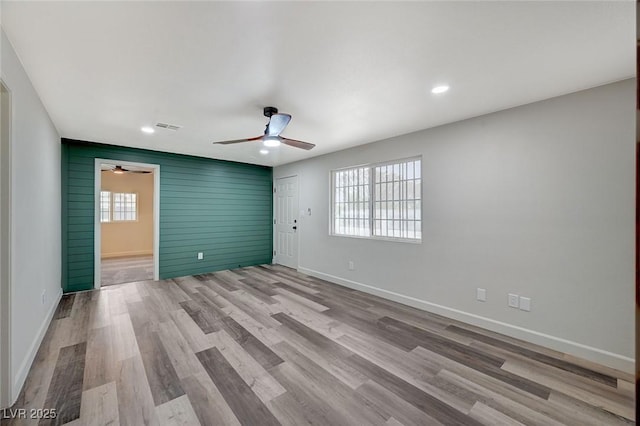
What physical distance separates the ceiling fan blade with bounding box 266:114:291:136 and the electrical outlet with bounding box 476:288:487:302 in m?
2.84

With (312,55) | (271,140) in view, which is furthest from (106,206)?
(312,55)

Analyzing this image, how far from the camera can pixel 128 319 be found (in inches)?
124

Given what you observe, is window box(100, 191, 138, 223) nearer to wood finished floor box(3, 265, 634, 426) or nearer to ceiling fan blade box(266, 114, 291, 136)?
Result: wood finished floor box(3, 265, 634, 426)

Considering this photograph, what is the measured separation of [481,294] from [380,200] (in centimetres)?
188

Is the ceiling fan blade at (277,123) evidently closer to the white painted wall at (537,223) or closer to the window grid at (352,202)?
the white painted wall at (537,223)

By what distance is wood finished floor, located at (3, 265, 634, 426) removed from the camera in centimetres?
171

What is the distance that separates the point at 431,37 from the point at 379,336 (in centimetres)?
267

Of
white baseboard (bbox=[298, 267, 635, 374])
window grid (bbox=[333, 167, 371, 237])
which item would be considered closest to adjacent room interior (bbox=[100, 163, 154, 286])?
window grid (bbox=[333, 167, 371, 237])

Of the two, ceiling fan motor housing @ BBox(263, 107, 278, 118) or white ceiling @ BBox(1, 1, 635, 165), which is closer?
white ceiling @ BBox(1, 1, 635, 165)

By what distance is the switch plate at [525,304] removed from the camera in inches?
105

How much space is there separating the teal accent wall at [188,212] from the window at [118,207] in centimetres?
342

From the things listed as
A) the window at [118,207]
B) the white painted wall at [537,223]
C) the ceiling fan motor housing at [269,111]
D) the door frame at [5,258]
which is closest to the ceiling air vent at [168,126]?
the ceiling fan motor housing at [269,111]

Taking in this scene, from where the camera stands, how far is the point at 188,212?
523 centimetres

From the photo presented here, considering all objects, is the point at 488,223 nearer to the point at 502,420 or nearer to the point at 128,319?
the point at 502,420
